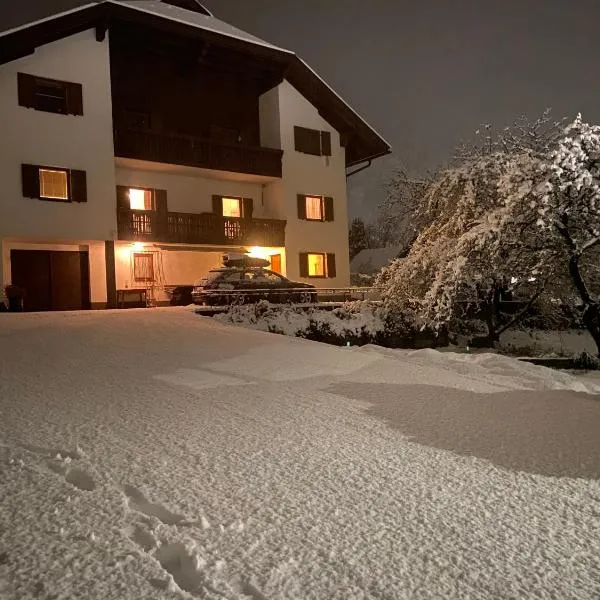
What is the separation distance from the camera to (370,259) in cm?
4462

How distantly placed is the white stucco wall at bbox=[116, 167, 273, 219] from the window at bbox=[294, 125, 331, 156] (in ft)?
7.99

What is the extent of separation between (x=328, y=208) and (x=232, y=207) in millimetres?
4028

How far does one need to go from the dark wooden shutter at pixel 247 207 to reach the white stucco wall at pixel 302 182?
2.49ft

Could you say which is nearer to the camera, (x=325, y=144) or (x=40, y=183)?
(x=40, y=183)

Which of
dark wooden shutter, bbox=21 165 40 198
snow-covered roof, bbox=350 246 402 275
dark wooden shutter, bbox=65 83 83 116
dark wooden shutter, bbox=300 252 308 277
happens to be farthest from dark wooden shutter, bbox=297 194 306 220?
snow-covered roof, bbox=350 246 402 275

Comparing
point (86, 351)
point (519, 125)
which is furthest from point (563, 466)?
point (519, 125)

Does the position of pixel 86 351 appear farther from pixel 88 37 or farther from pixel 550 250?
pixel 88 37

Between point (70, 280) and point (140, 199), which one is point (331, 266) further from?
point (70, 280)

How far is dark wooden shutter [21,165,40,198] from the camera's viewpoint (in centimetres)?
1597

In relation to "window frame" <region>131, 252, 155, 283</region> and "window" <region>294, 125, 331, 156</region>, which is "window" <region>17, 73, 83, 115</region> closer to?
"window frame" <region>131, 252, 155, 283</region>

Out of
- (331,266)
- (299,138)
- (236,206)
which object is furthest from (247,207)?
(331,266)

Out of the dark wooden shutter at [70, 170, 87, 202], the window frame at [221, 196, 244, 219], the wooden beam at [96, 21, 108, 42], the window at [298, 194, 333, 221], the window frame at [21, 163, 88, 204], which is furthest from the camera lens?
the window at [298, 194, 333, 221]

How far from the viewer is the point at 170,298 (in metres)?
18.3

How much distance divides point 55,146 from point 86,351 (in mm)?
11615
